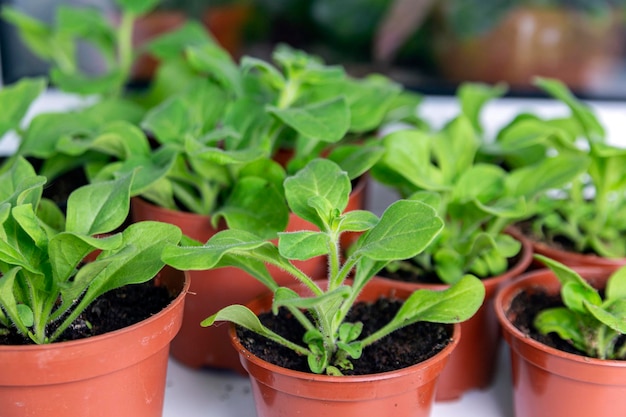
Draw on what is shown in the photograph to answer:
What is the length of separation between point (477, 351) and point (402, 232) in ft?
0.92

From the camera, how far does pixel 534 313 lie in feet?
2.44

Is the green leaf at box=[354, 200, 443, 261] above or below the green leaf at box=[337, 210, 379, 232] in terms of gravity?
above

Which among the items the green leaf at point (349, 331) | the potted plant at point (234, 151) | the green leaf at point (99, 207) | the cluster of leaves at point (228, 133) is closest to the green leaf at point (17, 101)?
the cluster of leaves at point (228, 133)

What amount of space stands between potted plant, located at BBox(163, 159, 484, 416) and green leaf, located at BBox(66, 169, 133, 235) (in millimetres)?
84

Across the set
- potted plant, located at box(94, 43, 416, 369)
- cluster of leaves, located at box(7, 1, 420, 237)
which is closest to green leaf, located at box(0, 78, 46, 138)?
cluster of leaves, located at box(7, 1, 420, 237)

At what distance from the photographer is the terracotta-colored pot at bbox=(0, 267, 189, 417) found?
1.81ft

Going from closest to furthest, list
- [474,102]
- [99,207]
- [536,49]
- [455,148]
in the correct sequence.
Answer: [99,207] < [455,148] < [474,102] < [536,49]

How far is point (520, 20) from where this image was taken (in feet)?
3.91

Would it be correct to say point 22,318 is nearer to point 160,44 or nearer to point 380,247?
point 380,247

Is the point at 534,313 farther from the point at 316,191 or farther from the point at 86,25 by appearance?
the point at 86,25

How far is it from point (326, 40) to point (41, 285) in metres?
0.79

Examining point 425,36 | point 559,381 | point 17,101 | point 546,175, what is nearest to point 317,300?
point 559,381

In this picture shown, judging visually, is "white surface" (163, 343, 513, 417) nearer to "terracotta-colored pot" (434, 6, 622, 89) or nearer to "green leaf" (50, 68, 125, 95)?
"green leaf" (50, 68, 125, 95)

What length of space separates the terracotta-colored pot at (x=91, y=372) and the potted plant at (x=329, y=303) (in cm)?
6
